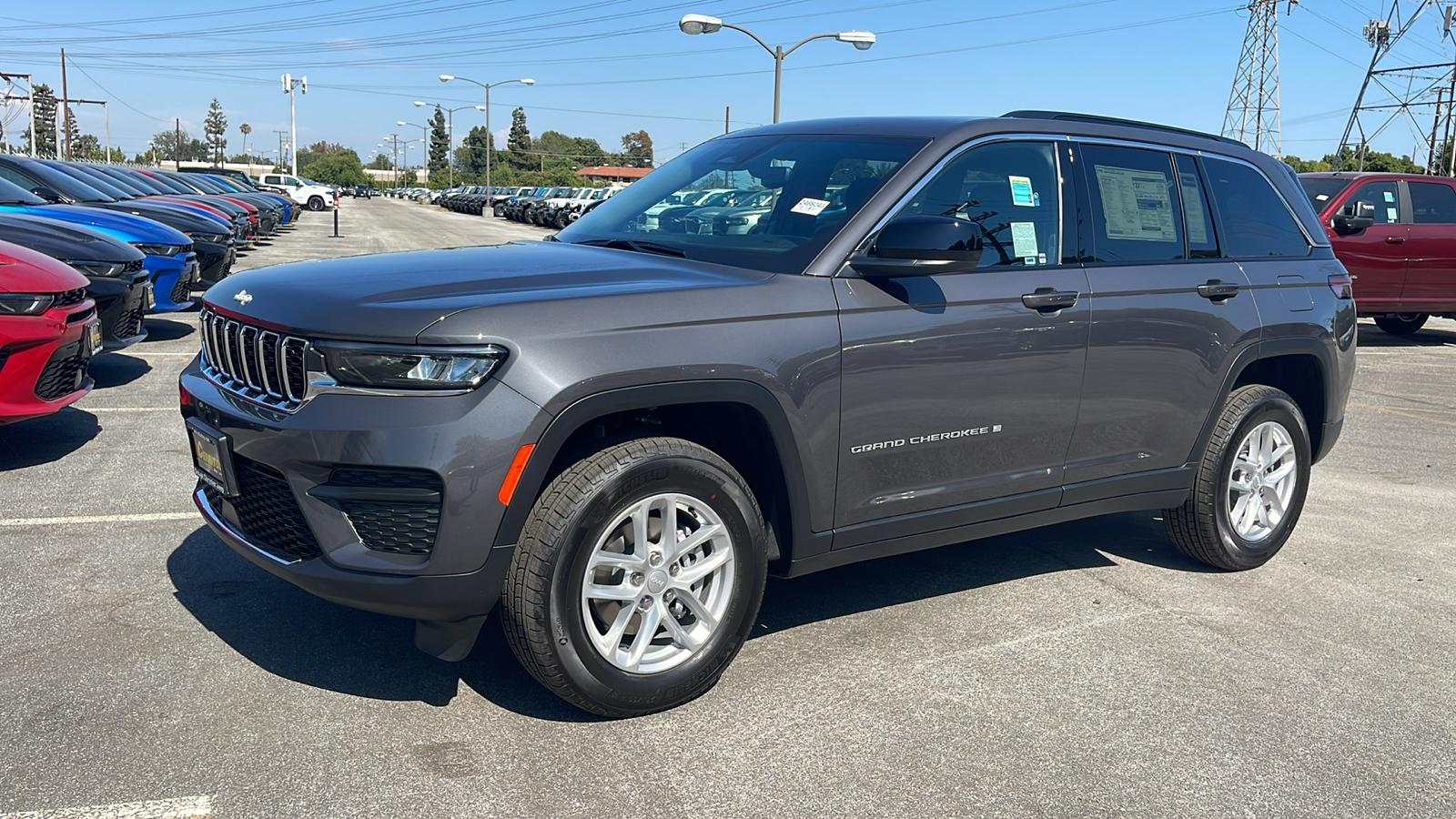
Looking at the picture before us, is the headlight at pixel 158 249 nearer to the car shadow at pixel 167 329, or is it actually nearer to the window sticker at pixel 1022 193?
the car shadow at pixel 167 329

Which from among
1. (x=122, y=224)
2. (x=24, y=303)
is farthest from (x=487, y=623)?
(x=122, y=224)

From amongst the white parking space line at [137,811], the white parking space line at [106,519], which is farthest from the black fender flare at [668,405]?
the white parking space line at [106,519]

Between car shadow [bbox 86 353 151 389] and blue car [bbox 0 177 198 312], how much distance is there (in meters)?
0.58

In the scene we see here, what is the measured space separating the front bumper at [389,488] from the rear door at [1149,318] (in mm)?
2323

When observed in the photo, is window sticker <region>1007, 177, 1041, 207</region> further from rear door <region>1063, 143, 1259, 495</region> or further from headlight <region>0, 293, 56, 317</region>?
headlight <region>0, 293, 56, 317</region>

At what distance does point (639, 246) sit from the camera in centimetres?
424

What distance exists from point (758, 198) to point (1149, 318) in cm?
160

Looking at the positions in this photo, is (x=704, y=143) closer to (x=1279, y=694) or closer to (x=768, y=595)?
(x=768, y=595)

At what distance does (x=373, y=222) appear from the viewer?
4138 cm

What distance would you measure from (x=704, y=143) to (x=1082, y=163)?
61.8 inches

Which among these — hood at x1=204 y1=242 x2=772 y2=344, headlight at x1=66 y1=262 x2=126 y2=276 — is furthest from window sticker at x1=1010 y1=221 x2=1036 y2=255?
headlight at x1=66 y1=262 x2=126 y2=276

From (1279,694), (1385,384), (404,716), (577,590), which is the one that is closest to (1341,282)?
(1279,694)

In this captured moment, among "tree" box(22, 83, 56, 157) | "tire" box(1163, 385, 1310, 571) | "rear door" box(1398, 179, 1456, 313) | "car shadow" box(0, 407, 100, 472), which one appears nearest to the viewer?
"tire" box(1163, 385, 1310, 571)

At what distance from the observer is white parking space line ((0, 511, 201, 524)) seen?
201 inches
